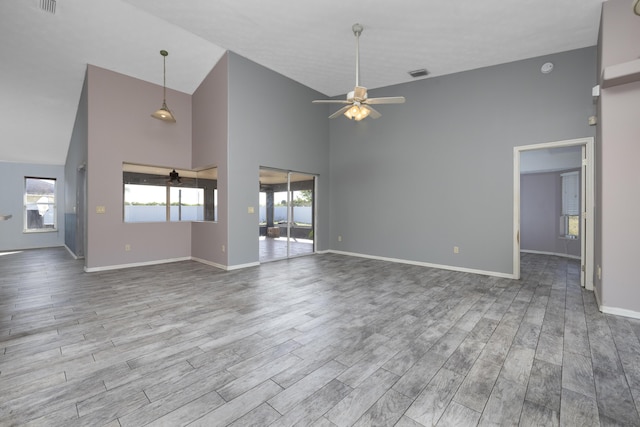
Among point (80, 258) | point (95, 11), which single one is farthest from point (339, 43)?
point (80, 258)

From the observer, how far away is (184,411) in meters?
1.63

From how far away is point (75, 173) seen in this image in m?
7.18

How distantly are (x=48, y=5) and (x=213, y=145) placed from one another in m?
2.92

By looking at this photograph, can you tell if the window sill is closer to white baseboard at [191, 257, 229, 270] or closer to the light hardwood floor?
the light hardwood floor

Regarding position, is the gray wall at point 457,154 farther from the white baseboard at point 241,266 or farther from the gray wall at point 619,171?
the white baseboard at point 241,266

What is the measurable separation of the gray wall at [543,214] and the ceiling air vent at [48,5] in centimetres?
1066

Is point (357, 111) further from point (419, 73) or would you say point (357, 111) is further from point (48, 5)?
point (48, 5)

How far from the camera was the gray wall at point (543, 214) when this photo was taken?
7320 millimetres

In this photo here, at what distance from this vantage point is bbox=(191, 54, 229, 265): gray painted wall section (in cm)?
546

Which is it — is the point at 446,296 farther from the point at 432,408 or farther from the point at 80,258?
the point at 80,258

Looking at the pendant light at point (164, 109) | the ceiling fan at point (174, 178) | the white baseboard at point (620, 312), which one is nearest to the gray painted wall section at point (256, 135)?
the pendant light at point (164, 109)

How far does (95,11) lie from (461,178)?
6678 mm

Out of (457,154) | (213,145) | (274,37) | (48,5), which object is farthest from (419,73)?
(48,5)

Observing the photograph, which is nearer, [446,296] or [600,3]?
[600,3]
